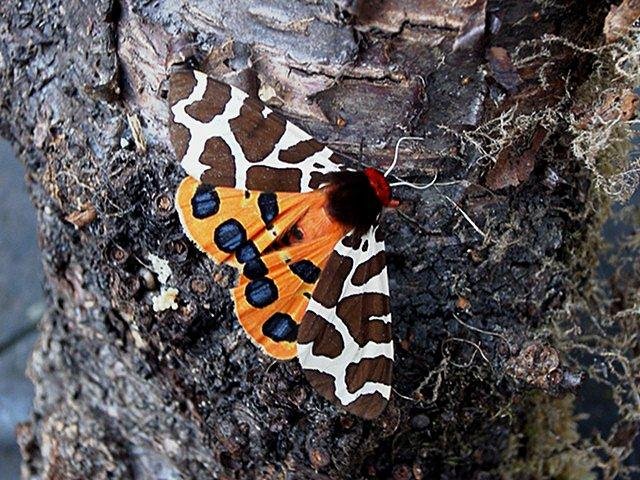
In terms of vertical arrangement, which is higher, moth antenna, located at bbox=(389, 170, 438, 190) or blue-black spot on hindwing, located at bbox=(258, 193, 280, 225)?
blue-black spot on hindwing, located at bbox=(258, 193, 280, 225)

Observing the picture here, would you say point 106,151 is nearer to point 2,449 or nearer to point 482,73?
point 482,73

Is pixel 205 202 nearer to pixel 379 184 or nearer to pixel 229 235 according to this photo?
pixel 229 235

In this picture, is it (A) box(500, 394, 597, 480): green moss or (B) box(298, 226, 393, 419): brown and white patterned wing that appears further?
(A) box(500, 394, 597, 480): green moss

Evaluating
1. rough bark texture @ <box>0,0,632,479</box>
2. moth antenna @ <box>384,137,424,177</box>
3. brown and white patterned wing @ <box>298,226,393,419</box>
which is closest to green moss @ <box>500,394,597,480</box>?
rough bark texture @ <box>0,0,632,479</box>

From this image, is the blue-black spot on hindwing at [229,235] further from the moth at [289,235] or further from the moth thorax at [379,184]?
the moth thorax at [379,184]

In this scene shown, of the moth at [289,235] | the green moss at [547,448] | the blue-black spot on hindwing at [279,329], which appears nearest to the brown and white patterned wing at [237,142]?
the moth at [289,235]

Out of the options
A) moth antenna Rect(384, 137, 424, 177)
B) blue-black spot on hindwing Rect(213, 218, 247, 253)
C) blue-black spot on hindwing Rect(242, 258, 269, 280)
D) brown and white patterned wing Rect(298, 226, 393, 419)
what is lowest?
brown and white patterned wing Rect(298, 226, 393, 419)

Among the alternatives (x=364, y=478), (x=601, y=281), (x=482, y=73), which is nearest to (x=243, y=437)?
(x=364, y=478)

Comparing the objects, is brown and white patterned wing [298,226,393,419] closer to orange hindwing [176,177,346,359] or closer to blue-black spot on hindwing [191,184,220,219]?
orange hindwing [176,177,346,359]
